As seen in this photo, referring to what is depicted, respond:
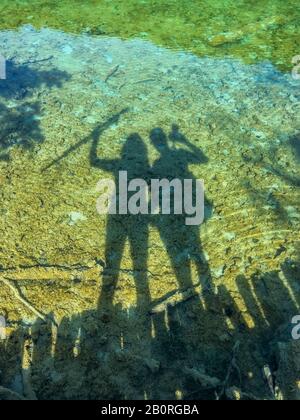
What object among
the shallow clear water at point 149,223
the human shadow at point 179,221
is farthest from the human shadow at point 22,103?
the human shadow at point 179,221

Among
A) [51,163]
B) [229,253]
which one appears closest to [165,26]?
[51,163]

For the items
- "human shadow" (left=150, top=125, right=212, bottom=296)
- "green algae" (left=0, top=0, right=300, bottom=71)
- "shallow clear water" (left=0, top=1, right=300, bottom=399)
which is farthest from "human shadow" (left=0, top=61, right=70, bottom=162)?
"green algae" (left=0, top=0, right=300, bottom=71)

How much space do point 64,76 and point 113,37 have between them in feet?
7.84

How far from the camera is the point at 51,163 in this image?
247 inches

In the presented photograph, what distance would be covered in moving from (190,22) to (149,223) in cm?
760

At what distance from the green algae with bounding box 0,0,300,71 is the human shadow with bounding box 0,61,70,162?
2511 millimetres

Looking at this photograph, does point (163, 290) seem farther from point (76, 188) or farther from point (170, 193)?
point (76, 188)

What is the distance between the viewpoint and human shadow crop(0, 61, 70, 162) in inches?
265

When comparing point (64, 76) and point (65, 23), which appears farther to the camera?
point (65, 23)

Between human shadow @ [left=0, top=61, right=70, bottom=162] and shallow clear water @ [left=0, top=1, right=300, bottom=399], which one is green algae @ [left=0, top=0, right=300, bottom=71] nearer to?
shallow clear water @ [left=0, top=1, right=300, bottom=399]

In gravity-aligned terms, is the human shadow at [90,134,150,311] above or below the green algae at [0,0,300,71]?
below

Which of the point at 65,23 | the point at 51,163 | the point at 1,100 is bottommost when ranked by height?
the point at 51,163

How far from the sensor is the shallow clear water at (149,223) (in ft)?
12.8

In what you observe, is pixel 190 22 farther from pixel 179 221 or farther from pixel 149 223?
pixel 149 223
